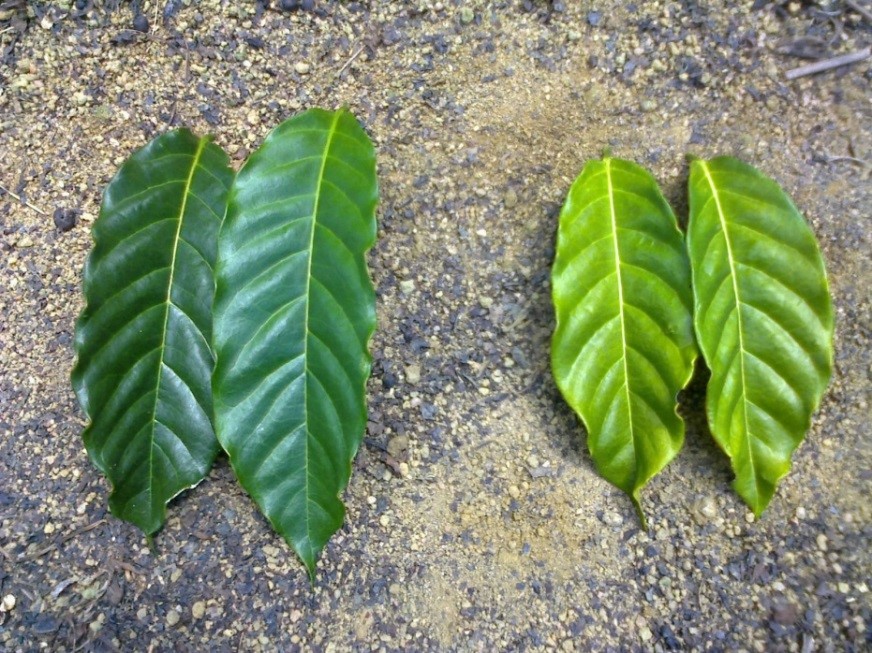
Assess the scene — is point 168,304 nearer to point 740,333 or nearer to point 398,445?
point 398,445

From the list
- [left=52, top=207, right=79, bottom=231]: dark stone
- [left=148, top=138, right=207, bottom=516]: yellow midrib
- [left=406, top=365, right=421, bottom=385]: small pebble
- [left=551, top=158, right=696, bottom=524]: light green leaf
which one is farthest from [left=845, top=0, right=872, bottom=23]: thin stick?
[left=52, top=207, right=79, bottom=231]: dark stone

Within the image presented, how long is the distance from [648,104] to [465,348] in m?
0.55

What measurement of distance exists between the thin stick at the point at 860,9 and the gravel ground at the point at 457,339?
16 mm

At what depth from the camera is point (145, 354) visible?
4.09 feet

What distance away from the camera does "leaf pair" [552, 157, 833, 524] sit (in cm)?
121

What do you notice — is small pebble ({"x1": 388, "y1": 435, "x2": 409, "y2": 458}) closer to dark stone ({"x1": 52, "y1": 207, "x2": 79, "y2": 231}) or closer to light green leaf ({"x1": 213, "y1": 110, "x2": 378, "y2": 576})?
light green leaf ({"x1": 213, "y1": 110, "x2": 378, "y2": 576})

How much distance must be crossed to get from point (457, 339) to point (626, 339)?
0.29 m

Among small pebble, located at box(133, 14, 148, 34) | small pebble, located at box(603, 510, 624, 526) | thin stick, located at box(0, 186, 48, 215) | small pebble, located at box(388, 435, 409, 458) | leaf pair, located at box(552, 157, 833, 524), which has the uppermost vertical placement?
small pebble, located at box(133, 14, 148, 34)

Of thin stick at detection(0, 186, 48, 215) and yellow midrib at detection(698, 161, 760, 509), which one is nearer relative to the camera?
yellow midrib at detection(698, 161, 760, 509)

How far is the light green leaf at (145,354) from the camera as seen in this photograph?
1.24 m

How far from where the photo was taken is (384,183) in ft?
4.44

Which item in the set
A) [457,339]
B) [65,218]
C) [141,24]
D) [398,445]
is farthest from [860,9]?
[65,218]

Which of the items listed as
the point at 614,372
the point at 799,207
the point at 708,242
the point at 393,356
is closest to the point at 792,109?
the point at 799,207

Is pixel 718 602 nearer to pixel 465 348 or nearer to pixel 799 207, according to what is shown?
pixel 465 348
